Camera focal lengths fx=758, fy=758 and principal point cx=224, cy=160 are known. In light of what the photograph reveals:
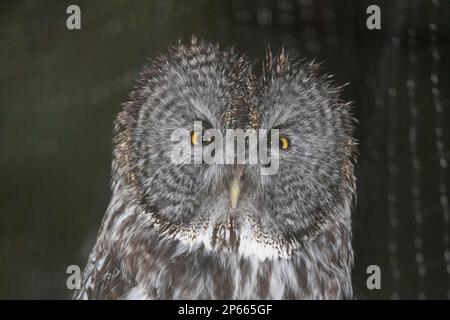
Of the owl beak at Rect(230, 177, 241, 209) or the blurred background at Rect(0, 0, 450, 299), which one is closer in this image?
the owl beak at Rect(230, 177, 241, 209)

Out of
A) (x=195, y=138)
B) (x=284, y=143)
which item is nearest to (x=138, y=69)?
(x=195, y=138)

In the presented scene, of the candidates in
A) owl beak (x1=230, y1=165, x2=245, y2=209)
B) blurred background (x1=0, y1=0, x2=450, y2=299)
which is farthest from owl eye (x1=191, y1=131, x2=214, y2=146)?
blurred background (x1=0, y1=0, x2=450, y2=299)

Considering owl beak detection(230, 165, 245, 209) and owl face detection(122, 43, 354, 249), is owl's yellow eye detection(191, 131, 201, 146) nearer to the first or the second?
owl face detection(122, 43, 354, 249)

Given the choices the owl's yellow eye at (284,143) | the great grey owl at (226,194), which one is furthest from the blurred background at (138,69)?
the owl's yellow eye at (284,143)

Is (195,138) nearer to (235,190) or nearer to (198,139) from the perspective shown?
(198,139)

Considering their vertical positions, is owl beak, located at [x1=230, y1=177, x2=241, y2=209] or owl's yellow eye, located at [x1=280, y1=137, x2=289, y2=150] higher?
owl's yellow eye, located at [x1=280, y1=137, x2=289, y2=150]

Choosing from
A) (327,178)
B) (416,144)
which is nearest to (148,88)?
(327,178)

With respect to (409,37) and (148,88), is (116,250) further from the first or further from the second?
(409,37)
